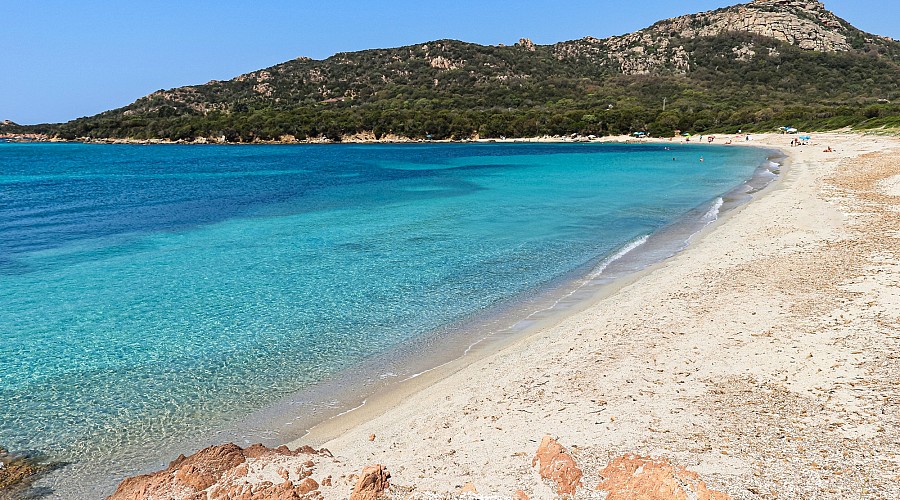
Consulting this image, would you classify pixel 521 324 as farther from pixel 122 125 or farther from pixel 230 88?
pixel 230 88

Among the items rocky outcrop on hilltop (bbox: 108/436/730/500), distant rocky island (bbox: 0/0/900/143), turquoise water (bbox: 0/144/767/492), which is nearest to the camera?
rocky outcrop on hilltop (bbox: 108/436/730/500)

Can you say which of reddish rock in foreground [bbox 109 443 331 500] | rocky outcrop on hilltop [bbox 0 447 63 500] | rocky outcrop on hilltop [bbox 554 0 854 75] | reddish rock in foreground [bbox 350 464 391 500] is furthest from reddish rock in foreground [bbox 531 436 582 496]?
rocky outcrop on hilltop [bbox 554 0 854 75]

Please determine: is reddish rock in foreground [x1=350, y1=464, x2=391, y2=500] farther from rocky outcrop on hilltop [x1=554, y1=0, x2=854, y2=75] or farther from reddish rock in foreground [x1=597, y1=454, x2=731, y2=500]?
rocky outcrop on hilltop [x1=554, y1=0, x2=854, y2=75]

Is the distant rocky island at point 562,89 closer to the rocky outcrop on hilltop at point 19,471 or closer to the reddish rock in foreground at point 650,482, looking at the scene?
the reddish rock in foreground at point 650,482

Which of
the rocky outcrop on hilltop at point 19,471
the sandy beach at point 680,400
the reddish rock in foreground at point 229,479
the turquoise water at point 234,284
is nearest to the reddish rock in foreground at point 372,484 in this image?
the sandy beach at point 680,400

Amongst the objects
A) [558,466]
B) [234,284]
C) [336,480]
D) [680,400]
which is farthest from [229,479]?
[234,284]

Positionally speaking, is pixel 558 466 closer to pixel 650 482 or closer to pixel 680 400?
pixel 650 482

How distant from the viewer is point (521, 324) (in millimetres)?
10398

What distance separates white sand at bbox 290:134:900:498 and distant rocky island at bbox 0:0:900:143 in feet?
272

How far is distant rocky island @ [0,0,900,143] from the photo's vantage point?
108m

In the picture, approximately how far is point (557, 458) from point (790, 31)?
563 ft

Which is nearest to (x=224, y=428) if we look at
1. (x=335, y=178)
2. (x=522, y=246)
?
(x=522, y=246)

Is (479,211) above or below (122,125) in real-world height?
below

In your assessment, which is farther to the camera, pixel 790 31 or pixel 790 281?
pixel 790 31
